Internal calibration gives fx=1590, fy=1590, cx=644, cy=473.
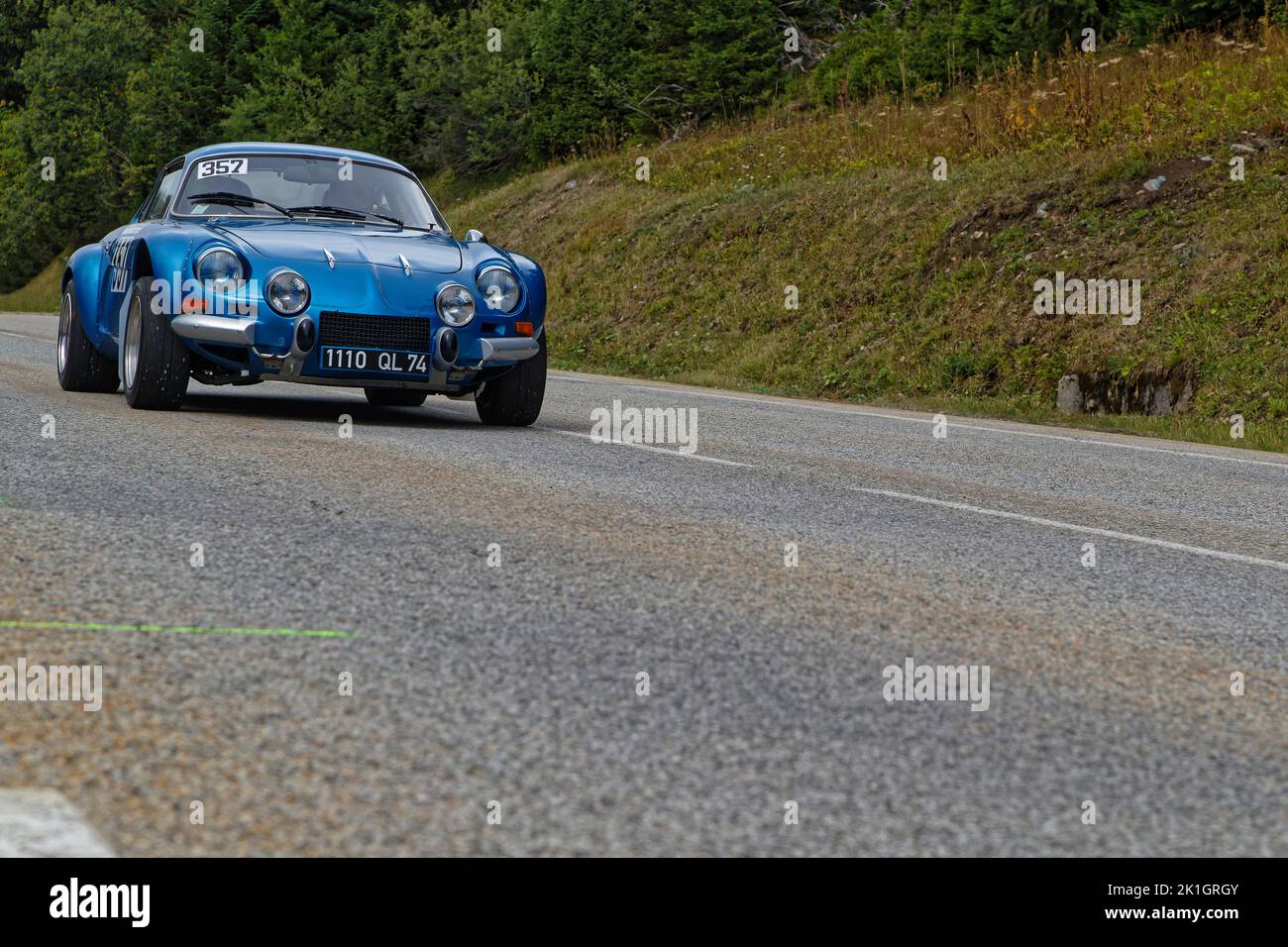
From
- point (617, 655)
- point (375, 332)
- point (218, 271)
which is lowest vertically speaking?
point (617, 655)

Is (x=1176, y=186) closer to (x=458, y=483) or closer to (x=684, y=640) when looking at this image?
(x=458, y=483)

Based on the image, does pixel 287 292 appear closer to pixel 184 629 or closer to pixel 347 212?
pixel 347 212

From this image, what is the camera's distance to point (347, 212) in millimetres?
10180

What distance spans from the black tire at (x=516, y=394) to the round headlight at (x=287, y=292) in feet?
4.90

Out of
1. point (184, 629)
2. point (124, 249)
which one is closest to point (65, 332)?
point (124, 249)

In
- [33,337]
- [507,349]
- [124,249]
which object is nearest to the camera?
[507,349]

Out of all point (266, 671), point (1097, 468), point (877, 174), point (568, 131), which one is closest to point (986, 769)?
point (266, 671)

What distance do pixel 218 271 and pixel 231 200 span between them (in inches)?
52.0

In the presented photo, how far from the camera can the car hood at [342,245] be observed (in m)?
9.02

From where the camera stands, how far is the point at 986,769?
127 inches

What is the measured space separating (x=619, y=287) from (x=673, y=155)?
6.85m

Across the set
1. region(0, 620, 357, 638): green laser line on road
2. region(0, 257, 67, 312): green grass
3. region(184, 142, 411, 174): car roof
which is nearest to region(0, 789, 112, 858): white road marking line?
region(0, 620, 357, 638): green laser line on road

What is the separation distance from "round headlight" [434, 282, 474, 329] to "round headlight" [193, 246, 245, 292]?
1114mm

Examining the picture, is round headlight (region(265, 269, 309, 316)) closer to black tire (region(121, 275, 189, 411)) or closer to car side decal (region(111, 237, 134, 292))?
black tire (region(121, 275, 189, 411))
